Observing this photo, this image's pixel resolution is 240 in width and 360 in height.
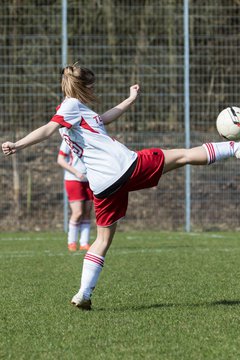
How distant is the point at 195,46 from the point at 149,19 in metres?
1.03

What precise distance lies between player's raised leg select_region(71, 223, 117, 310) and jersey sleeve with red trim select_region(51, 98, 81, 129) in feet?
2.61

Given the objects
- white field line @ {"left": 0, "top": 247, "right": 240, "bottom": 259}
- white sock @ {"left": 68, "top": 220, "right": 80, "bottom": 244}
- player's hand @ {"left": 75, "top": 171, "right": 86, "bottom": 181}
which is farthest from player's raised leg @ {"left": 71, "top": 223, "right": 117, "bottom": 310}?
white sock @ {"left": 68, "top": 220, "right": 80, "bottom": 244}

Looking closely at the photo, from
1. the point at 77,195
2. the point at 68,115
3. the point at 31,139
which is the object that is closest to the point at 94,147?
the point at 68,115

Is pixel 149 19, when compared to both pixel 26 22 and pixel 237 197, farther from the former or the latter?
pixel 237 197

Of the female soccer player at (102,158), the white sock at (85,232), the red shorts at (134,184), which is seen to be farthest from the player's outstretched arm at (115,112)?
the white sock at (85,232)

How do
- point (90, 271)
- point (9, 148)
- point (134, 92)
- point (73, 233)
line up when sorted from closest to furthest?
point (9, 148)
point (90, 271)
point (134, 92)
point (73, 233)

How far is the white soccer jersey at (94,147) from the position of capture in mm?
6363

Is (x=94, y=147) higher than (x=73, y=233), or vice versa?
(x=94, y=147)

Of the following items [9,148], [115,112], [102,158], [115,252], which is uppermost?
[115,112]

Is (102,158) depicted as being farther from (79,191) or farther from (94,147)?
(79,191)

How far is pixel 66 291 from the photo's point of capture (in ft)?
25.0

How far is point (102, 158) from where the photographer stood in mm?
6418

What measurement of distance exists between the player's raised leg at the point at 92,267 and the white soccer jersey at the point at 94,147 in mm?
334

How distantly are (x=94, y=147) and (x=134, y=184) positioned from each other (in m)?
0.39
